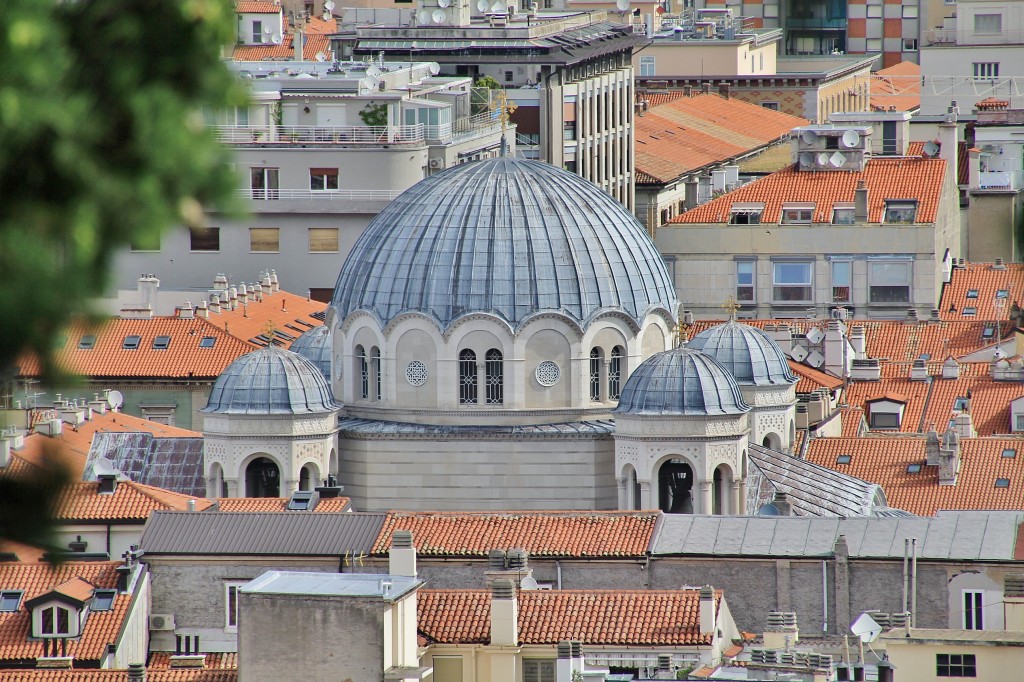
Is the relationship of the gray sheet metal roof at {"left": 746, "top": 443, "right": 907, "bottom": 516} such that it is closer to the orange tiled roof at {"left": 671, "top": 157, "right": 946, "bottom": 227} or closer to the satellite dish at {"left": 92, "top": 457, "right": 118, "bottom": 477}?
the satellite dish at {"left": 92, "top": 457, "right": 118, "bottom": 477}

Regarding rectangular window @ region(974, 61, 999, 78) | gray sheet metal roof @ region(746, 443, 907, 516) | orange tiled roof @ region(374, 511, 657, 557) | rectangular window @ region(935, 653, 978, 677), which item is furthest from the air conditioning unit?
rectangular window @ region(974, 61, 999, 78)

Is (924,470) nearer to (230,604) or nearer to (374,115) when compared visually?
(230,604)

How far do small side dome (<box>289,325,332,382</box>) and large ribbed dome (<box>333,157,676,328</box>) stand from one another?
376cm

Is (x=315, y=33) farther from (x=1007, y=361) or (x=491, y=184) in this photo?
(x=491, y=184)

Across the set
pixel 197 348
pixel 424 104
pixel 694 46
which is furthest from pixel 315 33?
pixel 197 348

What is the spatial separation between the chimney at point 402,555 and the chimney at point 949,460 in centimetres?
2737

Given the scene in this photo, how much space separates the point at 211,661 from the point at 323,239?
2271 inches

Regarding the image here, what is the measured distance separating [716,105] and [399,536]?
370 feet

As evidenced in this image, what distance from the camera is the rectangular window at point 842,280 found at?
361ft

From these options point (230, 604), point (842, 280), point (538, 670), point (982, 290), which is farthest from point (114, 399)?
point (982, 290)

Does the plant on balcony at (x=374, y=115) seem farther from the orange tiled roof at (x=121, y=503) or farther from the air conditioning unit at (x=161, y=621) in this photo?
the air conditioning unit at (x=161, y=621)

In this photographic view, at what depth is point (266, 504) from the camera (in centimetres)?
6294

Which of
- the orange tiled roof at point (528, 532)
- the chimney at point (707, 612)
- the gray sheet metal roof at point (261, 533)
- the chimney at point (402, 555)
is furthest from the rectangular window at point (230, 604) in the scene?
the chimney at point (707, 612)

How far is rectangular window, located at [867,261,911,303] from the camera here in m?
110
